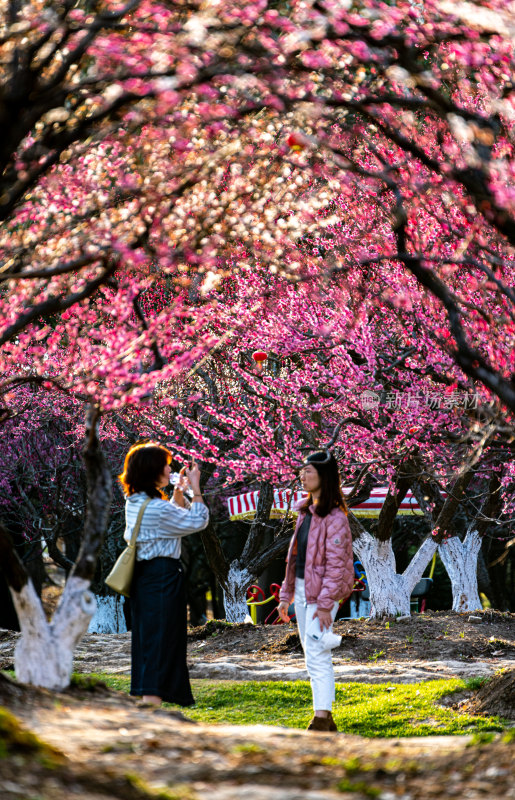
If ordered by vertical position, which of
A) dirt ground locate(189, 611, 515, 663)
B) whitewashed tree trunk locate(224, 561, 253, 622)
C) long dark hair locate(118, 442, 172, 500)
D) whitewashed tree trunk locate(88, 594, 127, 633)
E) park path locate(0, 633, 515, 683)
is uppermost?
long dark hair locate(118, 442, 172, 500)

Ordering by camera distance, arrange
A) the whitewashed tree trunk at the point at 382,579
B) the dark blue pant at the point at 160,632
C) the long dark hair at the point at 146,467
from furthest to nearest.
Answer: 1. the whitewashed tree trunk at the point at 382,579
2. the long dark hair at the point at 146,467
3. the dark blue pant at the point at 160,632

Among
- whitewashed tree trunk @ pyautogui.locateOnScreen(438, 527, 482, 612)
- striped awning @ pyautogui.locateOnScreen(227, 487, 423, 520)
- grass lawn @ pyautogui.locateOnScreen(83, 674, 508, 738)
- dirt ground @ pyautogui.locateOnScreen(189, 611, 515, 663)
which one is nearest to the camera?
grass lawn @ pyautogui.locateOnScreen(83, 674, 508, 738)

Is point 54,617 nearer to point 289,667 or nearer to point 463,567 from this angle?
point 289,667

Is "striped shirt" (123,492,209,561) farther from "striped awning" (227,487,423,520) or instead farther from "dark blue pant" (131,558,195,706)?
"striped awning" (227,487,423,520)

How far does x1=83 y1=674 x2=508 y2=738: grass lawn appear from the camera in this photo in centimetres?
790

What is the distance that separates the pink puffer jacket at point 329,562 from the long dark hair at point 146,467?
1320 mm

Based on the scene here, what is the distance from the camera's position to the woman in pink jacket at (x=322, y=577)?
684cm

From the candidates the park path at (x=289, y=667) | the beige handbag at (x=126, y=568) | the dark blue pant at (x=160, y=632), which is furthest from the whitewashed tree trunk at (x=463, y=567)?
the beige handbag at (x=126, y=568)

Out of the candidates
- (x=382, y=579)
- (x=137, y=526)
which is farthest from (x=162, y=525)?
(x=382, y=579)

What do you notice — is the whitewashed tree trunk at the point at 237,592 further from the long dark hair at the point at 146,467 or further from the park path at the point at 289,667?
the long dark hair at the point at 146,467

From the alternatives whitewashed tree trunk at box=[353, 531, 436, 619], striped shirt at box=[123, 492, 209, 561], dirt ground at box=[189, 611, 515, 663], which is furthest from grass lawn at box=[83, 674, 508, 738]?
whitewashed tree trunk at box=[353, 531, 436, 619]

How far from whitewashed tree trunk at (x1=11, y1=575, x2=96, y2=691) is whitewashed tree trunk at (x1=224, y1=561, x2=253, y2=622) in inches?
522

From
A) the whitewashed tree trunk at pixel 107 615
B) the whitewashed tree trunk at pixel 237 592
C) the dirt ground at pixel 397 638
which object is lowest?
the whitewashed tree trunk at pixel 107 615

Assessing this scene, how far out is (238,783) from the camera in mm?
3781
